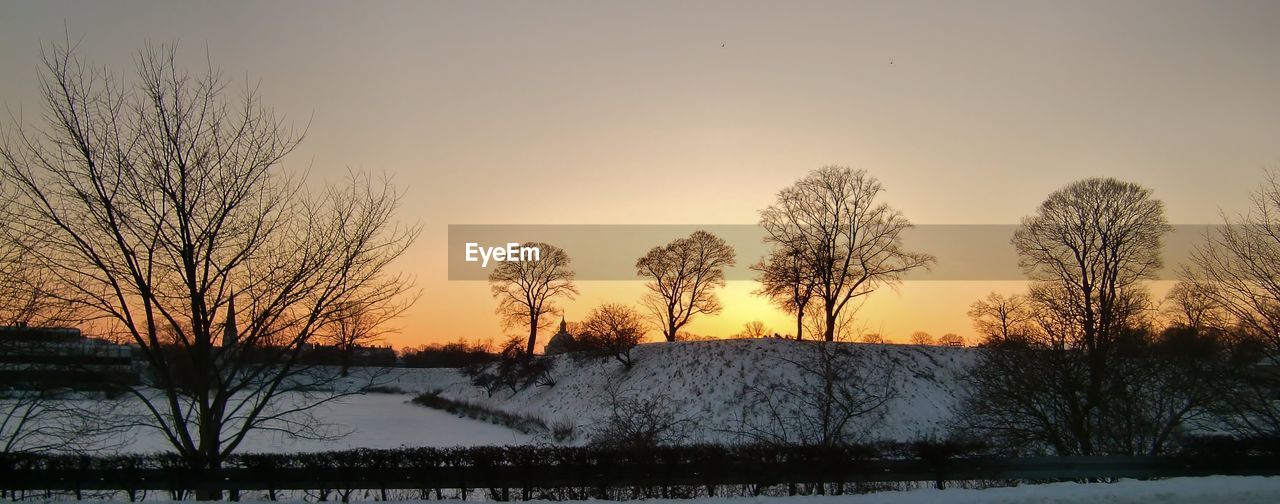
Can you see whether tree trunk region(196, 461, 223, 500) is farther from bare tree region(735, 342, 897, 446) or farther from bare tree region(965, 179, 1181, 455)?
bare tree region(965, 179, 1181, 455)

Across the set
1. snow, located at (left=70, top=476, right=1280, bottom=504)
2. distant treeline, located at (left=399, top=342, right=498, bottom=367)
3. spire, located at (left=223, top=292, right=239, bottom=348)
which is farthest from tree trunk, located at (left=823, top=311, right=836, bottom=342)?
distant treeline, located at (left=399, top=342, right=498, bottom=367)

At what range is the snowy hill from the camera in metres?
28.8

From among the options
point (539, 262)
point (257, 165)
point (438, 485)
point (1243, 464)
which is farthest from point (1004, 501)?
point (539, 262)

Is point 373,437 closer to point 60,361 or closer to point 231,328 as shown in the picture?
point 60,361

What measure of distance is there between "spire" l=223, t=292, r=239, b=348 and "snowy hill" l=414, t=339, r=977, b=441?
57.1 ft

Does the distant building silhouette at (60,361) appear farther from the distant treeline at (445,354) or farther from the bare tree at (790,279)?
the distant treeline at (445,354)

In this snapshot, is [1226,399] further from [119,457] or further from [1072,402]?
[119,457]

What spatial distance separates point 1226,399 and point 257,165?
21.4m

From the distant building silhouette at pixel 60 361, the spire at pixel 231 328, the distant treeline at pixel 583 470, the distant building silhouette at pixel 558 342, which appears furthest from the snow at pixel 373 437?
the distant building silhouette at pixel 558 342

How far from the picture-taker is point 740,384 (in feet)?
104

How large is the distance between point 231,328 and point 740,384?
23765 millimetres

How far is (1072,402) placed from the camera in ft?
60.0

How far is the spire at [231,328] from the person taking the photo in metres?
11.0

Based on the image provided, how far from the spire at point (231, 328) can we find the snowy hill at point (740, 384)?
57.1 ft
